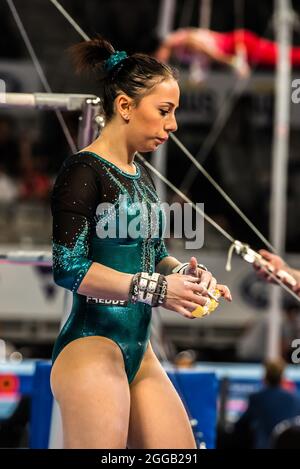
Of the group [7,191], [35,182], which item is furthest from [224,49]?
[7,191]

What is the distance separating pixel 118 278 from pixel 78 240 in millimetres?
142

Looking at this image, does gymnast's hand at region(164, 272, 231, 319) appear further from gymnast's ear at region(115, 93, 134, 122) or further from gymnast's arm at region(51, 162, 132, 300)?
gymnast's ear at region(115, 93, 134, 122)

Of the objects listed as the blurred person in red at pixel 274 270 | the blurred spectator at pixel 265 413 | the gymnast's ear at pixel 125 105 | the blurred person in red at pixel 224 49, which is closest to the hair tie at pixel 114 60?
the gymnast's ear at pixel 125 105

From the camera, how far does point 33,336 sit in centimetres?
877

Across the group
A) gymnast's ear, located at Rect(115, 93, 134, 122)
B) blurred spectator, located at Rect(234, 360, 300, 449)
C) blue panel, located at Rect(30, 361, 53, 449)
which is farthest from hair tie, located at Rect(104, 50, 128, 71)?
blurred spectator, located at Rect(234, 360, 300, 449)

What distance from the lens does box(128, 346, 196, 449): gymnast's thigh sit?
2479 mm

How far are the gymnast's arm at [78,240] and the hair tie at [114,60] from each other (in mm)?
306

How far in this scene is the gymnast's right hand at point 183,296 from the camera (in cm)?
233

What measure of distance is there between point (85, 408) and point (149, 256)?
463mm

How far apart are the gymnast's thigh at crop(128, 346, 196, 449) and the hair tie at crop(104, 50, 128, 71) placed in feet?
2.70

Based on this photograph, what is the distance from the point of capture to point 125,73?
2486 mm

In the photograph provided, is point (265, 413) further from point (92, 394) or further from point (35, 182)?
point (35, 182)

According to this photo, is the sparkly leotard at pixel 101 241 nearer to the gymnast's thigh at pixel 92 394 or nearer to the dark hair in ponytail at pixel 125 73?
the gymnast's thigh at pixel 92 394
